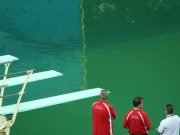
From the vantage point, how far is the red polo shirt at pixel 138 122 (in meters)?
8.15

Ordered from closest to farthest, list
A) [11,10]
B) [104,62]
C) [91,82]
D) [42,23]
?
1. [91,82]
2. [104,62]
3. [42,23]
4. [11,10]

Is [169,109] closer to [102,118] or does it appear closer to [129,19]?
[102,118]

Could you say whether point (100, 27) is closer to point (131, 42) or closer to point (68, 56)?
point (131, 42)

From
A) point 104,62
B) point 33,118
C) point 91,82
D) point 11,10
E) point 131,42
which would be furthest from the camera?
point 11,10

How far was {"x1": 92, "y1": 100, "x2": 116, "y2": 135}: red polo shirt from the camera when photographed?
27.7 ft

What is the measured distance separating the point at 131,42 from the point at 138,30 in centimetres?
120

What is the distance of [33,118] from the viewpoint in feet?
35.7

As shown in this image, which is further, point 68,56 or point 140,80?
point 68,56

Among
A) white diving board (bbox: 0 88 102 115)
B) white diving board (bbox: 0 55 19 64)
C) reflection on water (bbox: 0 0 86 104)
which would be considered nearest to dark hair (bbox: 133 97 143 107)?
white diving board (bbox: 0 88 102 115)

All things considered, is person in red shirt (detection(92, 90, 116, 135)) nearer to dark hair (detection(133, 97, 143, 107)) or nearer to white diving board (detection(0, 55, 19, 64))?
dark hair (detection(133, 97, 143, 107))

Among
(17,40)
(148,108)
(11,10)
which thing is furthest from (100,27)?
(148,108)

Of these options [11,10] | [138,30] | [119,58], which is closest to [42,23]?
[11,10]

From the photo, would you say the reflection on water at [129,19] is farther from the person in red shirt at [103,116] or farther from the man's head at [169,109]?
the man's head at [169,109]

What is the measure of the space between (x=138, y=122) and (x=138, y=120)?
0.03m
